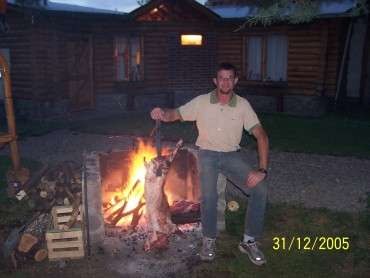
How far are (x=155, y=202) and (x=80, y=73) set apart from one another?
36.2 feet

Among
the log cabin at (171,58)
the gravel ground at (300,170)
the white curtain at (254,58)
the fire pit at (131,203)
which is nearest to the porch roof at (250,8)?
the log cabin at (171,58)

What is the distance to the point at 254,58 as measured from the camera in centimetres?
1633

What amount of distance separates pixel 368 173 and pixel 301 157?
1526mm

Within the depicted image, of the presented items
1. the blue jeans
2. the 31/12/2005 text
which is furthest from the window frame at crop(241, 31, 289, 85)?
the blue jeans

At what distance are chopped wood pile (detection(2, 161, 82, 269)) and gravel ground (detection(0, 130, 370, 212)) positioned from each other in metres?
0.85

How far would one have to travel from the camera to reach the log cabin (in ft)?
45.8

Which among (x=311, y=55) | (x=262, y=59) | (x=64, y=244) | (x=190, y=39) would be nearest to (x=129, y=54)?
(x=190, y=39)

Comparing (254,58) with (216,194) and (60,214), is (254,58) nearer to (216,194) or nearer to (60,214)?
(216,194)

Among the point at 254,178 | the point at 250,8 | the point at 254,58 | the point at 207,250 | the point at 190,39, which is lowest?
the point at 207,250

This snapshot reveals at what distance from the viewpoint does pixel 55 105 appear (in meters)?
14.1

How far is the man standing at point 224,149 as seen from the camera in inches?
187

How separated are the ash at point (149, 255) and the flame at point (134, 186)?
30 cm

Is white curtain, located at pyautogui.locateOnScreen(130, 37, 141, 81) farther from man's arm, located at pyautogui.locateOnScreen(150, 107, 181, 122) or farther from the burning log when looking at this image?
man's arm, located at pyautogui.locateOnScreen(150, 107, 181, 122)

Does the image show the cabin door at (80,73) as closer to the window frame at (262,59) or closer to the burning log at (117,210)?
the window frame at (262,59)
